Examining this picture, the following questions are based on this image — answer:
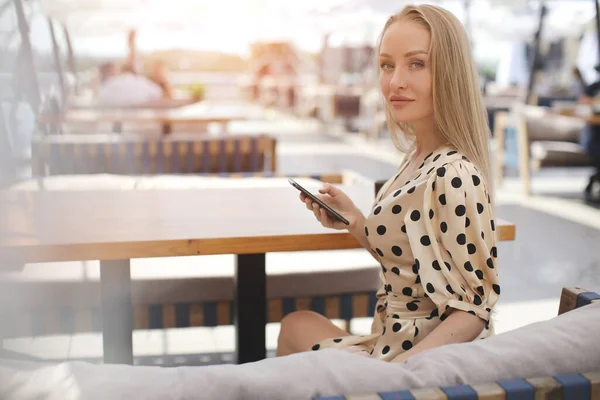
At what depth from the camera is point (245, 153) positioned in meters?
3.86

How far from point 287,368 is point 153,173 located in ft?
9.92

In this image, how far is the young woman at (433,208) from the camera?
1.31m

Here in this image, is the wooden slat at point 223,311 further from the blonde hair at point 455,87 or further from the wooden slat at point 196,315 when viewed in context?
the blonde hair at point 455,87

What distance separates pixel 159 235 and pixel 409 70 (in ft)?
2.23

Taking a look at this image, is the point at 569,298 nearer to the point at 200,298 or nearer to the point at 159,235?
the point at 159,235

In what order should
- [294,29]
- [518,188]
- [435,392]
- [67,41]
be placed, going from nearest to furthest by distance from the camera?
[435,392]
[67,41]
[518,188]
[294,29]

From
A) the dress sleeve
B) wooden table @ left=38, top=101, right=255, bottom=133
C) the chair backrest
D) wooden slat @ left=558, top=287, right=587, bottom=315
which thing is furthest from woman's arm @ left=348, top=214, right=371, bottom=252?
wooden table @ left=38, top=101, right=255, bottom=133

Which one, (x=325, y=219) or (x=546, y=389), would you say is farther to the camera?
(x=325, y=219)

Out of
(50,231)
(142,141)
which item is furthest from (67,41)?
(50,231)

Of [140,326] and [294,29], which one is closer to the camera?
[140,326]

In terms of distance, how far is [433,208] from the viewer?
1.34m

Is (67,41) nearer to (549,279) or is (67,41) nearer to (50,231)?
(549,279)

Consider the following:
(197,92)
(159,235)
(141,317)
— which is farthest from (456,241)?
(197,92)

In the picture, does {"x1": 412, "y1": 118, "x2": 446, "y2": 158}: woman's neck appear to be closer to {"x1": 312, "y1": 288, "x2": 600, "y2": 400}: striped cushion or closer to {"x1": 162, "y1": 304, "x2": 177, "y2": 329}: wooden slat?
{"x1": 312, "y1": 288, "x2": 600, "y2": 400}: striped cushion
